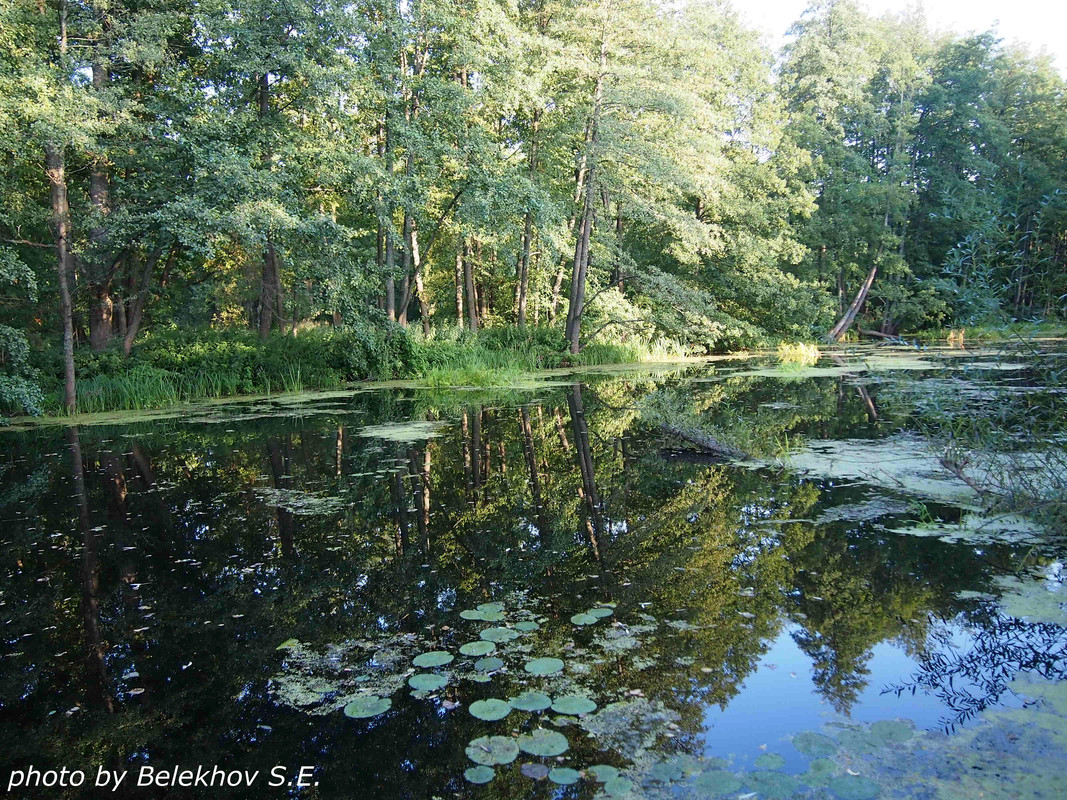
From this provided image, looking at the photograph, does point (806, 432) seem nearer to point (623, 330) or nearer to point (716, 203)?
point (623, 330)

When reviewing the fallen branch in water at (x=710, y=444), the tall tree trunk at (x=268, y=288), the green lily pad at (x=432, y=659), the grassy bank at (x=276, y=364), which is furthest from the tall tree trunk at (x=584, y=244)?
the green lily pad at (x=432, y=659)

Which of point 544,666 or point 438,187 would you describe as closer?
point 544,666

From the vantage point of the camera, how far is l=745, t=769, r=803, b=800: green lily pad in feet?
6.54

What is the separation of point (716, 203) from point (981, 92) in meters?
17.2

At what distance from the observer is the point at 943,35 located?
114ft

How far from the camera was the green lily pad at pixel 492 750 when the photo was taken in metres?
2.19

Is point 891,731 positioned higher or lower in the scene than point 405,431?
higher

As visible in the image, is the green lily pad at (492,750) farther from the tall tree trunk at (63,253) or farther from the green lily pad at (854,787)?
the tall tree trunk at (63,253)

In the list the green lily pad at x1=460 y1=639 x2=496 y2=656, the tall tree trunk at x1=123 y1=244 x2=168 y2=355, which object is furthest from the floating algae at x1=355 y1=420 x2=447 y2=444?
the tall tree trunk at x1=123 y1=244 x2=168 y2=355

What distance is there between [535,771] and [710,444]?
5057 millimetres

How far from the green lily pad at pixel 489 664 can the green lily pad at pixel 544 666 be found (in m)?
0.11

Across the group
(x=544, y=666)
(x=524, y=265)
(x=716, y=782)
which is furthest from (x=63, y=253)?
(x=716, y=782)

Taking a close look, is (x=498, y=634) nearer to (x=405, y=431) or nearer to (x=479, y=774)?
(x=479, y=774)

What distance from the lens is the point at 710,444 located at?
22.4 ft
